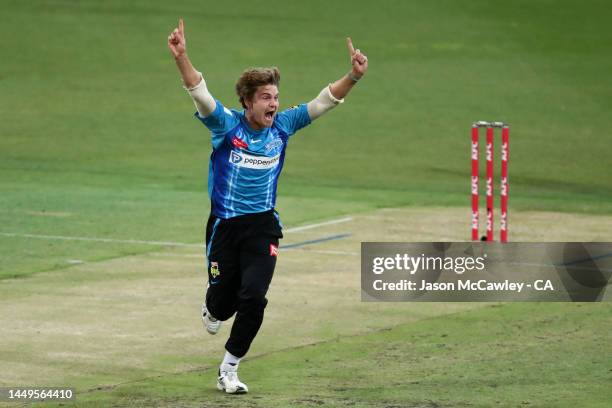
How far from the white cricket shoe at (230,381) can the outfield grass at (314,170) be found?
6.1 inches

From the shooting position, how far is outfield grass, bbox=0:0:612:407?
1088cm

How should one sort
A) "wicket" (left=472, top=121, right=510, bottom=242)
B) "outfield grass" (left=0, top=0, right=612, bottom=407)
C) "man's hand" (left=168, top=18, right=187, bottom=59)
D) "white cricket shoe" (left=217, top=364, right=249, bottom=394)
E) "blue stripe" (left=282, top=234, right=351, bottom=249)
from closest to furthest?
"man's hand" (left=168, top=18, right=187, bottom=59)
"white cricket shoe" (left=217, top=364, right=249, bottom=394)
"outfield grass" (left=0, top=0, right=612, bottom=407)
"wicket" (left=472, top=121, right=510, bottom=242)
"blue stripe" (left=282, top=234, right=351, bottom=249)

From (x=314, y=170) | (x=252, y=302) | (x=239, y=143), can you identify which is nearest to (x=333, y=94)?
(x=239, y=143)

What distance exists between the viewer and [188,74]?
9703 millimetres

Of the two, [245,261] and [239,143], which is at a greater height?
[239,143]

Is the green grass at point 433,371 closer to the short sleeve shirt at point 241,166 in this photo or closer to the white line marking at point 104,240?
the short sleeve shirt at point 241,166

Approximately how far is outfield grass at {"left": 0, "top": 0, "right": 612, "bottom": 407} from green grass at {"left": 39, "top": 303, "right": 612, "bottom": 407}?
34 mm

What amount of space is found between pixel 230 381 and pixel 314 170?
56.1 ft

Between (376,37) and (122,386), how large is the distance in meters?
32.2

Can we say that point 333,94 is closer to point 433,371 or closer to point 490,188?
point 433,371

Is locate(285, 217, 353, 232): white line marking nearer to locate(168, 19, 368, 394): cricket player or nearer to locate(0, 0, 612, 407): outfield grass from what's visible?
locate(0, 0, 612, 407): outfield grass

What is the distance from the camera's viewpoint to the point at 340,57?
39.2 m

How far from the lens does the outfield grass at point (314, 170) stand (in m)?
10.9

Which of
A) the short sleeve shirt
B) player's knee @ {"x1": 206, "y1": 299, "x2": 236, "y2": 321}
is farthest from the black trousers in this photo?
player's knee @ {"x1": 206, "y1": 299, "x2": 236, "y2": 321}
